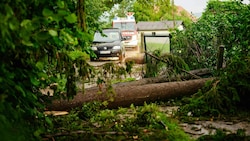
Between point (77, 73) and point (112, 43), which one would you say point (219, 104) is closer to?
point (77, 73)

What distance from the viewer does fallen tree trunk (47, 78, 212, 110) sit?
259 inches

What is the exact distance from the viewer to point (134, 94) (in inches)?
281

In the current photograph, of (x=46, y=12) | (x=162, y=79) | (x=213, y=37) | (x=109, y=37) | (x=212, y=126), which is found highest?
(x=46, y=12)

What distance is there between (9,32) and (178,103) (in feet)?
18.9

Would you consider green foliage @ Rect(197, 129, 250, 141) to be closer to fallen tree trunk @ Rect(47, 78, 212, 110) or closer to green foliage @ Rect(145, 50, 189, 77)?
fallen tree trunk @ Rect(47, 78, 212, 110)

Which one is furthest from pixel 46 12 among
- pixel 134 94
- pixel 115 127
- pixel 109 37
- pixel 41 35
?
pixel 109 37

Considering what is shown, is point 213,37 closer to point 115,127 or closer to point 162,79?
point 162,79

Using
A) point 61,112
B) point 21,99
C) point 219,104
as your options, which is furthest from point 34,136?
point 219,104

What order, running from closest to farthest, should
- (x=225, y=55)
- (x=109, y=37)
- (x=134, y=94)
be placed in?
1. (x=134, y=94)
2. (x=225, y=55)
3. (x=109, y=37)

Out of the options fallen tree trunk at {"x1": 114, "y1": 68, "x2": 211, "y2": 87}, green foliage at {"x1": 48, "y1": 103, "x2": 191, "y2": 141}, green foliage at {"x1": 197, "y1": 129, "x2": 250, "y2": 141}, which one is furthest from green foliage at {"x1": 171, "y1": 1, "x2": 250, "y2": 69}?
green foliage at {"x1": 197, "y1": 129, "x2": 250, "y2": 141}

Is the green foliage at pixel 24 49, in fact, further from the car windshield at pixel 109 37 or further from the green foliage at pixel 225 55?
the car windshield at pixel 109 37

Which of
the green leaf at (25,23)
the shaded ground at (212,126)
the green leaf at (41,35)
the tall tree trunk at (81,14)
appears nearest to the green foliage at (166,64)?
the shaded ground at (212,126)

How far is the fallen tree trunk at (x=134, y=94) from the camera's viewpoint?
6566mm

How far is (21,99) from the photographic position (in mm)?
2973
